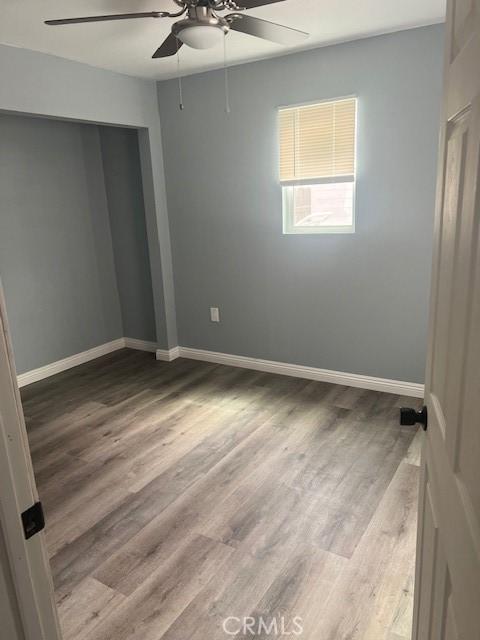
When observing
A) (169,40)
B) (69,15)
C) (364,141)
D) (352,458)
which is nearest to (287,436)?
(352,458)

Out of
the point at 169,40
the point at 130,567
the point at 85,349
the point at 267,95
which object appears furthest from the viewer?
the point at 85,349

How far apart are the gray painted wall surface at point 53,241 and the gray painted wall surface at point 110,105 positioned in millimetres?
683

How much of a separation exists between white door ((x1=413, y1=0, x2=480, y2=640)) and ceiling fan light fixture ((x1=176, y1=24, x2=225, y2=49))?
4.22ft

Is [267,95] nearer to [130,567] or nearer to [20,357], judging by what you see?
[20,357]

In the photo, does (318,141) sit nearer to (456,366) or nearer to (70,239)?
(70,239)

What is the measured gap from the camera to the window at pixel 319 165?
130 inches

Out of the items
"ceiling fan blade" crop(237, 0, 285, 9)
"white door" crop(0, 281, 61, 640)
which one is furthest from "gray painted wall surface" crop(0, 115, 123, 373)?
"white door" crop(0, 281, 61, 640)

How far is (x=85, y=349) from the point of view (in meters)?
4.63

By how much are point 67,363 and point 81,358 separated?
0.17m

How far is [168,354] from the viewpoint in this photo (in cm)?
452

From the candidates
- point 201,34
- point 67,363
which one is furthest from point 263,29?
point 67,363

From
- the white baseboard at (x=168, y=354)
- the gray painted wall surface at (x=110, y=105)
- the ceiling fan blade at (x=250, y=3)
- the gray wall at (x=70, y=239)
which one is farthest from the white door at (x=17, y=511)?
the white baseboard at (x=168, y=354)

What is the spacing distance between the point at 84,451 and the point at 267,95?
2882 millimetres

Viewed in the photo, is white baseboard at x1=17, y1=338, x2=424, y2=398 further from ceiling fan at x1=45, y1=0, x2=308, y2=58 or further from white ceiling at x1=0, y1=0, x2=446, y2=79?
ceiling fan at x1=45, y1=0, x2=308, y2=58
